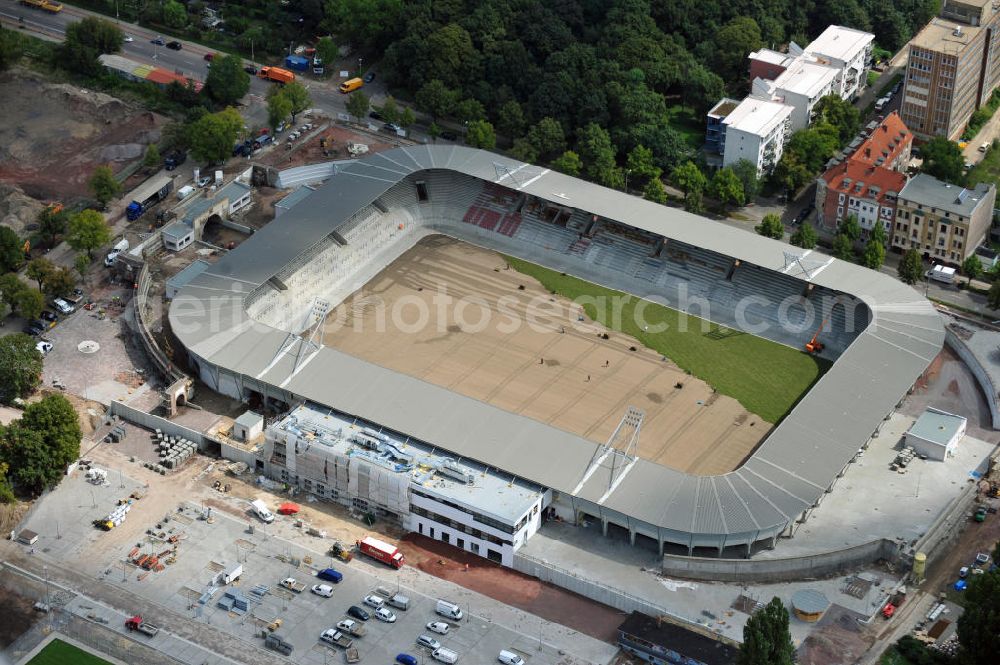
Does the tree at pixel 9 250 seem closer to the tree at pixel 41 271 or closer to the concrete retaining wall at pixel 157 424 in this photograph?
the tree at pixel 41 271

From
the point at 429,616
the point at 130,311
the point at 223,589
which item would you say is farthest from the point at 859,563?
the point at 130,311

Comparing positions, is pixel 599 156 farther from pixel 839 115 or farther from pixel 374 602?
pixel 374 602

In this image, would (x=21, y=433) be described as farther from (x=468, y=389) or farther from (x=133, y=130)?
(x=133, y=130)

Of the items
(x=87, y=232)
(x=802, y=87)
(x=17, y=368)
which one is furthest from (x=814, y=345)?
(x=17, y=368)

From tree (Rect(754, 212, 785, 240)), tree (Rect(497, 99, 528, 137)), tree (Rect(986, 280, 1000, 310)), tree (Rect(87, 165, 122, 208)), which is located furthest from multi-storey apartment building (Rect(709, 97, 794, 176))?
tree (Rect(87, 165, 122, 208))

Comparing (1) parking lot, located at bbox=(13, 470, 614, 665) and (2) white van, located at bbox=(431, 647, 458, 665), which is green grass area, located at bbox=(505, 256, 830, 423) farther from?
(2) white van, located at bbox=(431, 647, 458, 665)

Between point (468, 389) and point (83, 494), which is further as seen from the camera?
point (468, 389)
